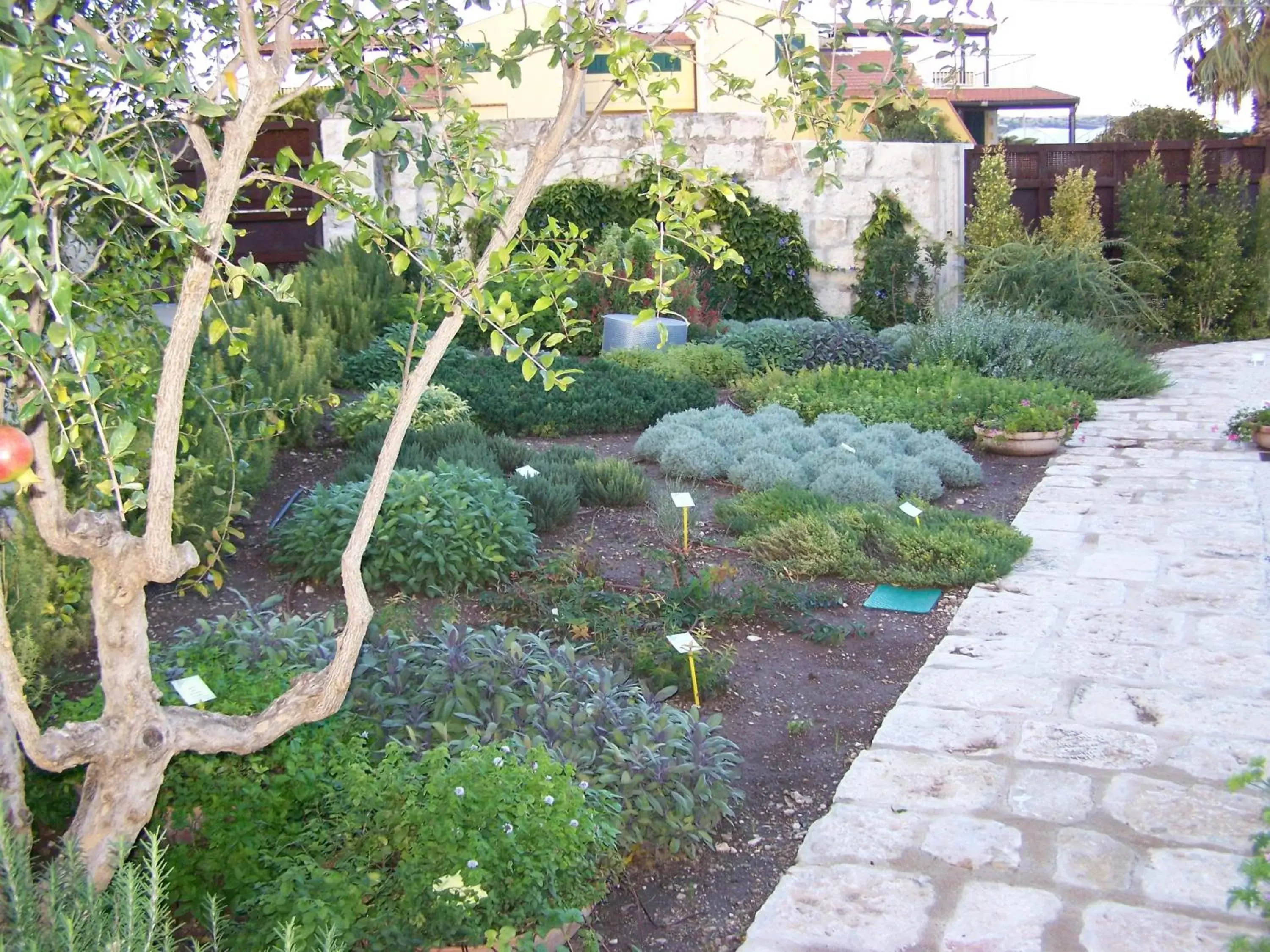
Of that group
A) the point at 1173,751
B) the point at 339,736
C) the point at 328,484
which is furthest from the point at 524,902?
the point at 328,484

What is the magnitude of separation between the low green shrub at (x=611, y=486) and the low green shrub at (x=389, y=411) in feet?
3.75

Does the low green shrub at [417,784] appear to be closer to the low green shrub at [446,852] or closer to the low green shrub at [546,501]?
the low green shrub at [446,852]

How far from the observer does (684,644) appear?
13.2 ft

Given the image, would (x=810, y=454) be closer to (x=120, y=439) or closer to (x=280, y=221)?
(x=120, y=439)

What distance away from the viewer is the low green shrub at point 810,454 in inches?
267

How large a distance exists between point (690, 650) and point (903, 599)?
173cm


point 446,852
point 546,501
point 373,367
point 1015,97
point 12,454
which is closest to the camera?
point 12,454

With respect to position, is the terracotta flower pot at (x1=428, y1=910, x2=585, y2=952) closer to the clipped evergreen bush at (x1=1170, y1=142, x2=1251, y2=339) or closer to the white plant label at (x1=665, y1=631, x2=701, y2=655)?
the white plant label at (x1=665, y1=631, x2=701, y2=655)

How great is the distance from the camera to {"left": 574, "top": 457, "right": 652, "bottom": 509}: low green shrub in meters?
6.55

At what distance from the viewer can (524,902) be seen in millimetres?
2764

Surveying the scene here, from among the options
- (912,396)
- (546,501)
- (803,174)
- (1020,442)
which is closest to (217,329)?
(546,501)

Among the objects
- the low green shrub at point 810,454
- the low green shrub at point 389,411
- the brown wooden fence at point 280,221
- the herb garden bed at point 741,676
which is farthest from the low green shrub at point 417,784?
the brown wooden fence at point 280,221

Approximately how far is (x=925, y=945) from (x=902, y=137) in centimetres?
2479

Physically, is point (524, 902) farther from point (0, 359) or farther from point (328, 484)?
point (328, 484)
